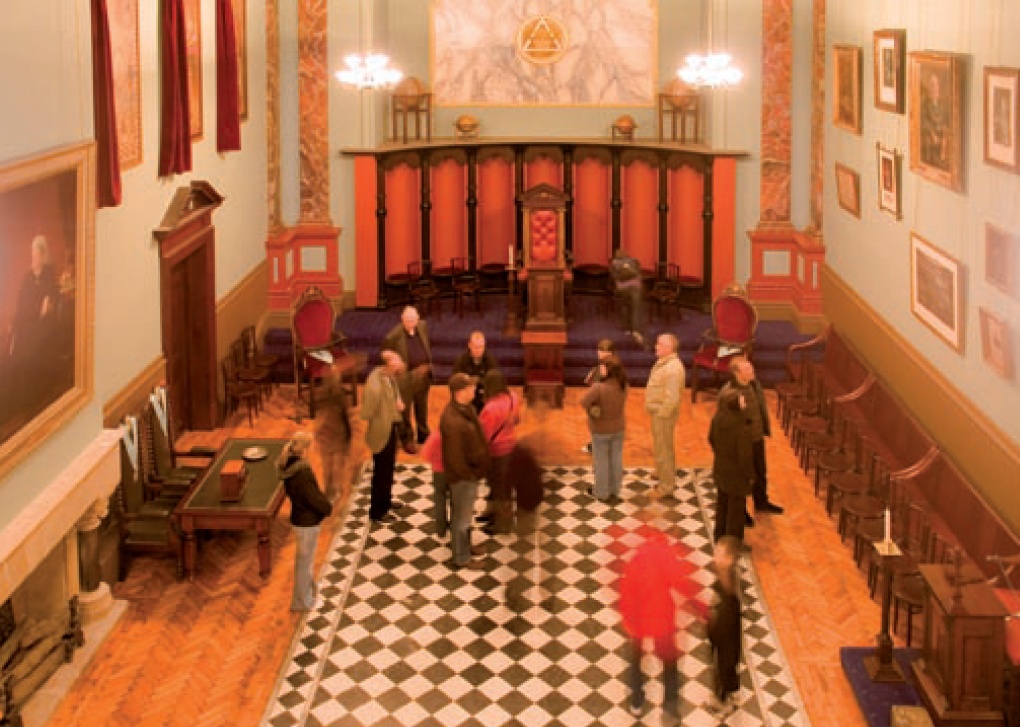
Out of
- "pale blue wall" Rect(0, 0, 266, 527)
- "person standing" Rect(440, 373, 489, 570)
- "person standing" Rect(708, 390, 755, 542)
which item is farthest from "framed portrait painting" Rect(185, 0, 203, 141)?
"person standing" Rect(708, 390, 755, 542)

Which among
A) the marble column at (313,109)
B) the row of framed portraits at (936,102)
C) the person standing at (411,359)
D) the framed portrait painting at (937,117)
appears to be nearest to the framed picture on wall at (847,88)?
the row of framed portraits at (936,102)

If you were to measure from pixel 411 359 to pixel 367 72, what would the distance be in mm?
5150

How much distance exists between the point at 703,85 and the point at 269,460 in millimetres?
8549

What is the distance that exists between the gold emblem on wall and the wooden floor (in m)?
8.05

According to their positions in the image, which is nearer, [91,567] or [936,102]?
[91,567]

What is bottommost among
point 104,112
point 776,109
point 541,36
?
point 104,112

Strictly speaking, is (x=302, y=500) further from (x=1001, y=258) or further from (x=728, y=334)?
(x=728, y=334)

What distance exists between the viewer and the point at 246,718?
9250mm

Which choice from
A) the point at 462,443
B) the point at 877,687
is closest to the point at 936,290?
the point at 877,687

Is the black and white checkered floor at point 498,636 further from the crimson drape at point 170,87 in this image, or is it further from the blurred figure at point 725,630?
the crimson drape at point 170,87

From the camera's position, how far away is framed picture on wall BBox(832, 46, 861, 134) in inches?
601

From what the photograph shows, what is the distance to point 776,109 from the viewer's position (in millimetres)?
18047

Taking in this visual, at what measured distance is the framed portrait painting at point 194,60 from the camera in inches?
558

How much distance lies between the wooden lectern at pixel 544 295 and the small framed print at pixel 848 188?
3237mm
